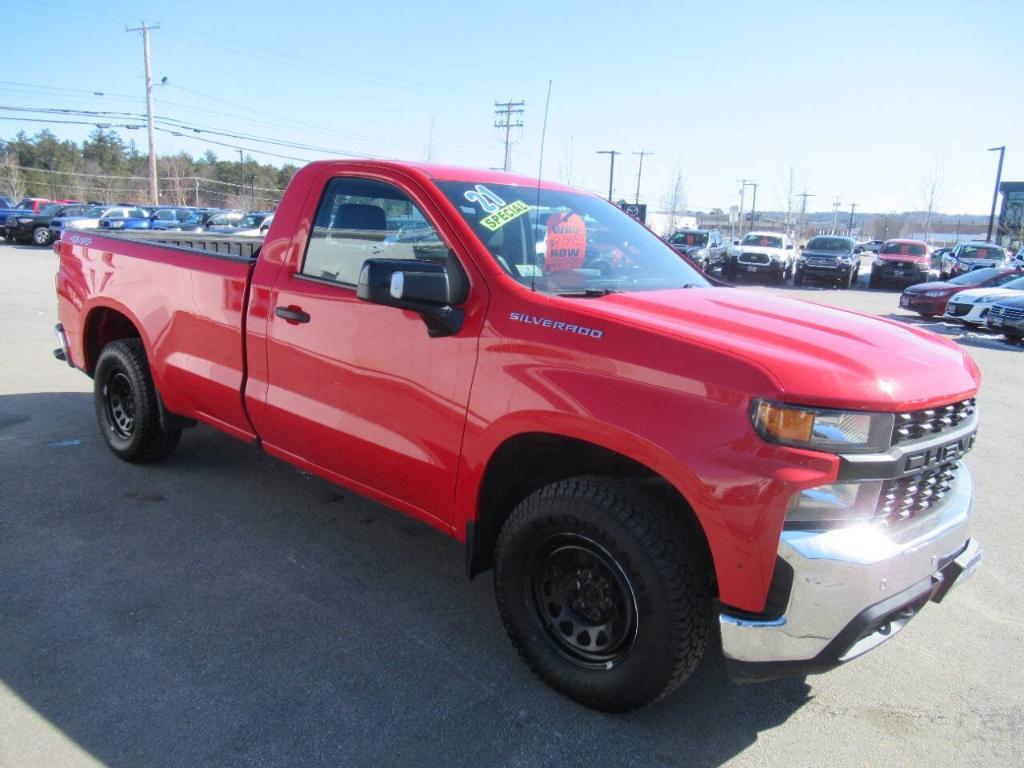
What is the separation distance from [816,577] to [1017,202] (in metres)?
67.5

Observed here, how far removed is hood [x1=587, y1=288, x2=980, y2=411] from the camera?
2.22 metres

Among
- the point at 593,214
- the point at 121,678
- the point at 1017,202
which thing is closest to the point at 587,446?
Result: the point at 593,214

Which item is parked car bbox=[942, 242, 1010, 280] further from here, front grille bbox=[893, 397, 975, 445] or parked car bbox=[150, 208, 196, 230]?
parked car bbox=[150, 208, 196, 230]

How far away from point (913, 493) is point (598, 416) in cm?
108

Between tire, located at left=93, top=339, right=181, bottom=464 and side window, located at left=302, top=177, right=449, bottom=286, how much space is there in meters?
1.75

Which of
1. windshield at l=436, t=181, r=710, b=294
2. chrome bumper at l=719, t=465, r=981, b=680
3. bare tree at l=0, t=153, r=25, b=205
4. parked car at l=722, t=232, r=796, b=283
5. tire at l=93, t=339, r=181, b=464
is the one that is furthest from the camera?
bare tree at l=0, t=153, r=25, b=205

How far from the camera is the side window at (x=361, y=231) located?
3.24m

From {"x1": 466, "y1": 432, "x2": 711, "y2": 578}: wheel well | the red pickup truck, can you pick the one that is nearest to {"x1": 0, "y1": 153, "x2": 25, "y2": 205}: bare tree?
the red pickup truck

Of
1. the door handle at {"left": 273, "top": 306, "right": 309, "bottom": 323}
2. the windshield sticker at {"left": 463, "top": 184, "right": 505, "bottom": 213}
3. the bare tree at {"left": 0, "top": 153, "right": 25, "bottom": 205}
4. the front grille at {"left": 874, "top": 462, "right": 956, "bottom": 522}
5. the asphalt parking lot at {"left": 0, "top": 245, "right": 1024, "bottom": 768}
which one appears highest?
the bare tree at {"left": 0, "top": 153, "right": 25, "bottom": 205}

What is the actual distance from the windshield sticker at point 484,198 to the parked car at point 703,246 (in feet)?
80.6

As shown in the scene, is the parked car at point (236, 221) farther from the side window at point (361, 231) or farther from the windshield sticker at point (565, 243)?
the windshield sticker at point (565, 243)

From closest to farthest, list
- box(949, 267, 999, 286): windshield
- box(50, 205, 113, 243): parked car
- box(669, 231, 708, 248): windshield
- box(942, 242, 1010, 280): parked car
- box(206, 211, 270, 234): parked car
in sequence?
box(949, 267, 999, 286): windshield → box(942, 242, 1010, 280): parked car → box(50, 205, 113, 243): parked car → box(669, 231, 708, 248): windshield → box(206, 211, 270, 234): parked car

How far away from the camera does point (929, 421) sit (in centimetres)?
243

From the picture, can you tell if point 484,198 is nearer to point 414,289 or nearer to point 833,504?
point 414,289
